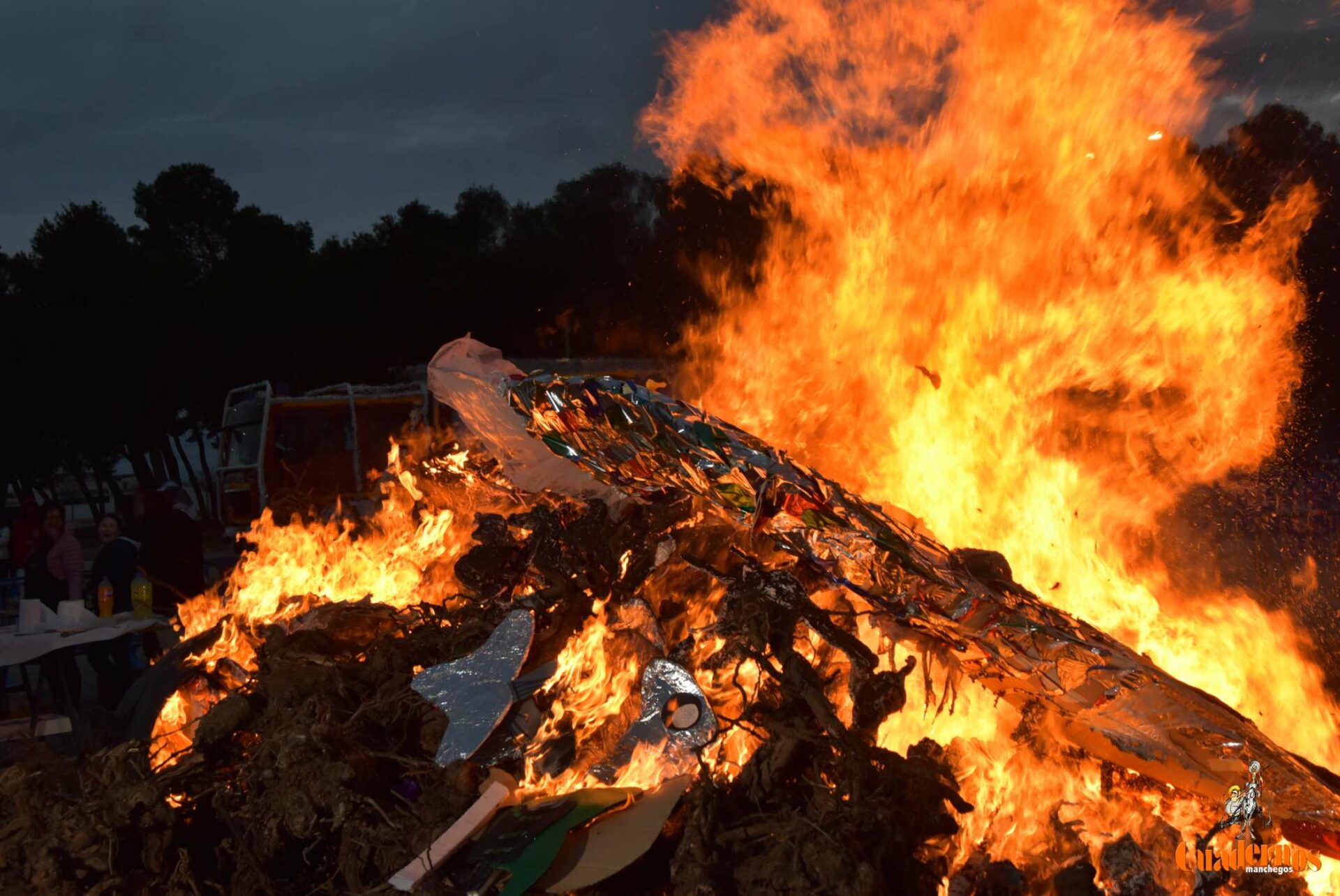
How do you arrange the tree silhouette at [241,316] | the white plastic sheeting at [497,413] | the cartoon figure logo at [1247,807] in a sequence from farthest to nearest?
the tree silhouette at [241,316] < the white plastic sheeting at [497,413] < the cartoon figure logo at [1247,807]

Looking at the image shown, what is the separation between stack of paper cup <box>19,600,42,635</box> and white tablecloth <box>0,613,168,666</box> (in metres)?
0.05

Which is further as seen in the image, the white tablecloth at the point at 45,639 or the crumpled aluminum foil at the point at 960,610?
the white tablecloth at the point at 45,639

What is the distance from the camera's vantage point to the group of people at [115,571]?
626cm

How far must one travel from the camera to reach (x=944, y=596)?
117 inches

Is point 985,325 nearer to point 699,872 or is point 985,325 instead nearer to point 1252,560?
point 699,872

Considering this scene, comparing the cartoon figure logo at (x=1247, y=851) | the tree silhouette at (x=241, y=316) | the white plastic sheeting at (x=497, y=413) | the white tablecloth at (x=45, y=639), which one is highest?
the tree silhouette at (x=241, y=316)

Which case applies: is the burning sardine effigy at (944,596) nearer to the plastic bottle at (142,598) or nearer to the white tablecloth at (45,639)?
the white tablecloth at (45,639)

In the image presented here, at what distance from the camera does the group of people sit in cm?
626

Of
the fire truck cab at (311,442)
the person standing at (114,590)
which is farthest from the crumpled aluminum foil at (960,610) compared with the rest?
the fire truck cab at (311,442)

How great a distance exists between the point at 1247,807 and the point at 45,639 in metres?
5.59

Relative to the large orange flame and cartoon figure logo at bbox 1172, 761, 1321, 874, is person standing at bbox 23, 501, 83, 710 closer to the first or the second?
the large orange flame

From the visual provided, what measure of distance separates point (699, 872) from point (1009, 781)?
1.27 metres

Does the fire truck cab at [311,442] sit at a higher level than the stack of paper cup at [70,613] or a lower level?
higher

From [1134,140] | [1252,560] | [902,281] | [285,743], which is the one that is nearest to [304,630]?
[285,743]
